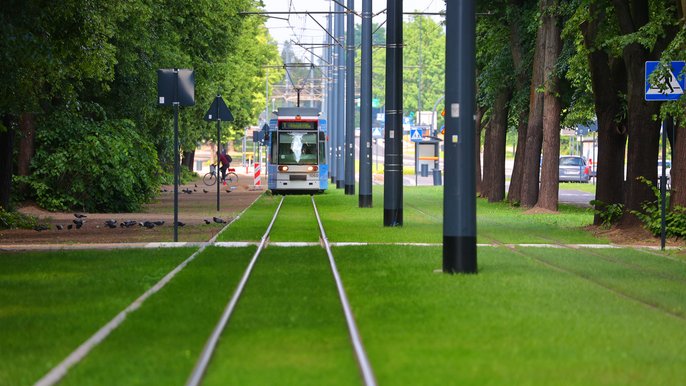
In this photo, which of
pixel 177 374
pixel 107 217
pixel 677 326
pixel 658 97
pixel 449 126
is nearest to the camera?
pixel 177 374

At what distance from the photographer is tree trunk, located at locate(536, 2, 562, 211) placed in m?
38.6

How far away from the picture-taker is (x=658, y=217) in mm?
26031

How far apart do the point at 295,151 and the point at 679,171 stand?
3341 cm

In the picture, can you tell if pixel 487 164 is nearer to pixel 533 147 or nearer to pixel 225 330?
pixel 533 147

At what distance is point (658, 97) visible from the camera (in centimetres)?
2225

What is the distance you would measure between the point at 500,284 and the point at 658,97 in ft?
23.0

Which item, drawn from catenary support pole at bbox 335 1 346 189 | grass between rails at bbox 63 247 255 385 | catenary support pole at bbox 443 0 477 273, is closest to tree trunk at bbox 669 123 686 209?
catenary support pole at bbox 443 0 477 273

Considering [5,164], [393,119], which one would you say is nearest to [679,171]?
[393,119]

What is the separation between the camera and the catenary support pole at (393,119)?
31109 millimetres

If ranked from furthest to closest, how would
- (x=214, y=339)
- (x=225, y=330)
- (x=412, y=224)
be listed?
(x=412, y=224) → (x=225, y=330) → (x=214, y=339)

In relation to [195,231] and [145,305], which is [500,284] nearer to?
[145,305]

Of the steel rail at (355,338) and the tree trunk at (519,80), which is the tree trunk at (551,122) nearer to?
the tree trunk at (519,80)

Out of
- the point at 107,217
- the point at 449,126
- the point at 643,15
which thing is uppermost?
the point at 643,15

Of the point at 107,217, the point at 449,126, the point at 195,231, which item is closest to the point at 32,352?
the point at 449,126
